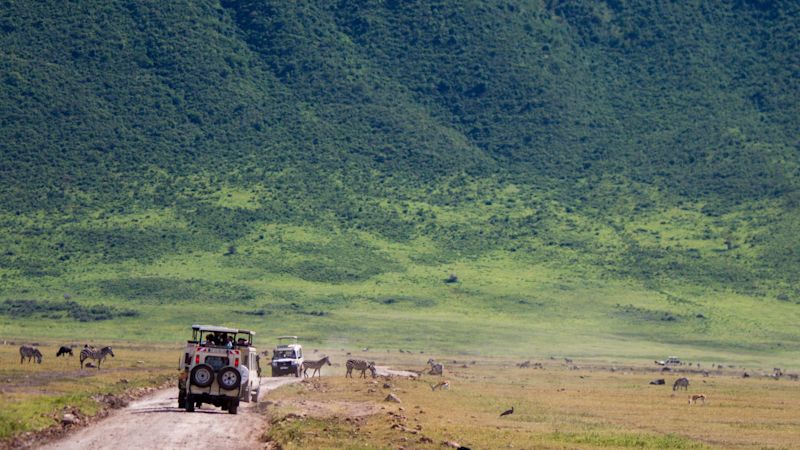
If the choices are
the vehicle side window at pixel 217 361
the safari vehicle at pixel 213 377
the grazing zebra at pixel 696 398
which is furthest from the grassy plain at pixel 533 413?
the vehicle side window at pixel 217 361

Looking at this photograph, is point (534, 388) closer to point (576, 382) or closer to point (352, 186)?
point (576, 382)

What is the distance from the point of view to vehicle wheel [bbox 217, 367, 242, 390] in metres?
35.5

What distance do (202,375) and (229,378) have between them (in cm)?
66

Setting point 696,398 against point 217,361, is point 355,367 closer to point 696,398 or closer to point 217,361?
point 696,398

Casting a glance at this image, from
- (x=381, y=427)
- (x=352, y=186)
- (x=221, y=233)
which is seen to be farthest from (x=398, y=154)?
(x=381, y=427)

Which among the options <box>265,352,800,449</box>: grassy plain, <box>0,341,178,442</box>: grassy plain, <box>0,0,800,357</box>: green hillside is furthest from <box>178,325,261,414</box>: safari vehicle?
<box>0,0,800,357</box>: green hillside

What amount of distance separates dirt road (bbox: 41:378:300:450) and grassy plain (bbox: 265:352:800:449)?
816 millimetres

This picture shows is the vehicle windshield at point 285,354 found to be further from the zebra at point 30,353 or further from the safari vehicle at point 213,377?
the safari vehicle at point 213,377

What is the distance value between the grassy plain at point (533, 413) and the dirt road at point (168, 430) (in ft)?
2.68

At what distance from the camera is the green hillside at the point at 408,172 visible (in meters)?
112

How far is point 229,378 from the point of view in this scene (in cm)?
3566

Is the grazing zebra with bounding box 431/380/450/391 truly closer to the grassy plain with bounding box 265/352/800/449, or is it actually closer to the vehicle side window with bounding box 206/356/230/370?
the grassy plain with bounding box 265/352/800/449

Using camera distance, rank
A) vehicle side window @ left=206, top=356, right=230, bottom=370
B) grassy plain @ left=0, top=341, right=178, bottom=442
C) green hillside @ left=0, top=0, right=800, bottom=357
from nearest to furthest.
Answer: grassy plain @ left=0, top=341, right=178, bottom=442, vehicle side window @ left=206, top=356, right=230, bottom=370, green hillside @ left=0, top=0, right=800, bottom=357

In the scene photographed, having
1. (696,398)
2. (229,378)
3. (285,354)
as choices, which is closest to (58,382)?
(229,378)
